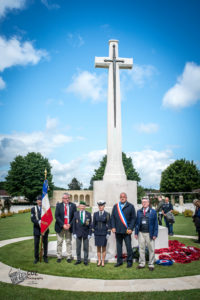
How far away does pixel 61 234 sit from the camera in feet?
23.9

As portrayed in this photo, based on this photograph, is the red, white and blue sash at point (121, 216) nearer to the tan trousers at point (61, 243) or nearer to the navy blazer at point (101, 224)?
the navy blazer at point (101, 224)

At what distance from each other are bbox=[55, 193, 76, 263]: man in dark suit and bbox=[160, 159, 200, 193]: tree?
4464 cm

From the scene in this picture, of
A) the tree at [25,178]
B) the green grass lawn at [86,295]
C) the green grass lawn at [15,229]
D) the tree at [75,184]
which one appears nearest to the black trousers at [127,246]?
the green grass lawn at [86,295]

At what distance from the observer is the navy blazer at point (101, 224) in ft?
22.5

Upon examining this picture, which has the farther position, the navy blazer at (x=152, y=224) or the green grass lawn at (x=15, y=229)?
the green grass lawn at (x=15, y=229)

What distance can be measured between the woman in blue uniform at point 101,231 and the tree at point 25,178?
37786mm

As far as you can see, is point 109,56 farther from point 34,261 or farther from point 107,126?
point 34,261

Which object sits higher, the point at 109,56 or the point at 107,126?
the point at 109,56

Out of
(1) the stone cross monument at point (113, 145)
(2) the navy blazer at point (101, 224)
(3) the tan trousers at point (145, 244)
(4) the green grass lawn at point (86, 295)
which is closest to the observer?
(4) the green grass lawn at point (86, 295)

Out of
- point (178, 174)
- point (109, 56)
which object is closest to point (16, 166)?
point (178, 174)

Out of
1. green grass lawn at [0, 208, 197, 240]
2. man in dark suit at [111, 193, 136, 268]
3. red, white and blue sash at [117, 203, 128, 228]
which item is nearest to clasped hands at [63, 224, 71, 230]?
man in dark suit at [111, 193, 136, 268]

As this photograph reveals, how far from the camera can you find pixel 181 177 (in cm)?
4862

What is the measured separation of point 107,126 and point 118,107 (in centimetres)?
85

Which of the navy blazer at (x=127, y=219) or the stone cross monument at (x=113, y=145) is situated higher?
the stone cross monument at (x=113, y=145)
